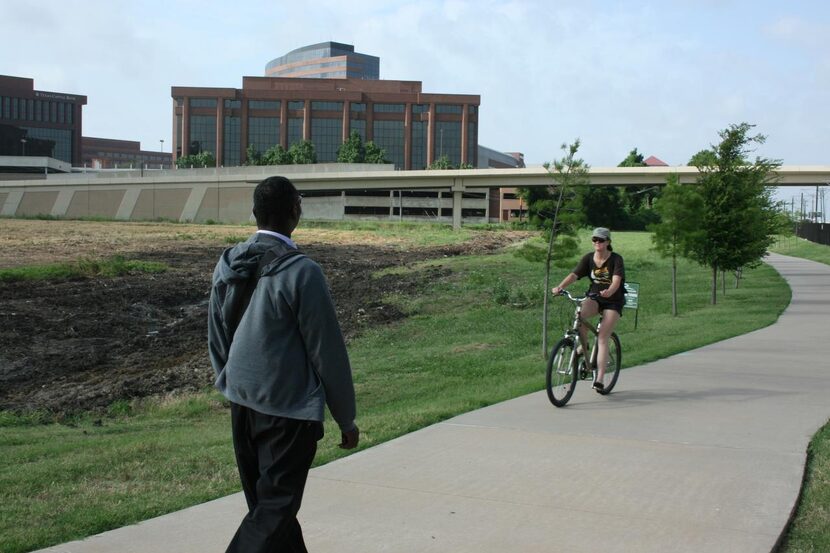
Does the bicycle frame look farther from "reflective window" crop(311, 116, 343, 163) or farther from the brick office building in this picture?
the brick office building

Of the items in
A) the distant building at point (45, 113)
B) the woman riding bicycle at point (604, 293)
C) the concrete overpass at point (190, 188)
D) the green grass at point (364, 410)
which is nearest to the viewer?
the green grass at point (364, 410)

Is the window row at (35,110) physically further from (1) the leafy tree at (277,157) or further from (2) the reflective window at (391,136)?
(2) the reflective window at (391,136)

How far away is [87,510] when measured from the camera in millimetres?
5570

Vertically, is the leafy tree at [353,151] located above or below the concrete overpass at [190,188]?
above

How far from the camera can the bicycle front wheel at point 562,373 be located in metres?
9.11

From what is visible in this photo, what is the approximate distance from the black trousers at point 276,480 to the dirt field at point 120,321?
31.2 feet

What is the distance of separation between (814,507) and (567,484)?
4.95 feet

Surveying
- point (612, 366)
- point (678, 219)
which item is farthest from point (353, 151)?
point (612, 366)

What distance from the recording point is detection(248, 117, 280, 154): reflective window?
524 ft

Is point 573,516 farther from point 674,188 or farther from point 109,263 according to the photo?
point 109,263

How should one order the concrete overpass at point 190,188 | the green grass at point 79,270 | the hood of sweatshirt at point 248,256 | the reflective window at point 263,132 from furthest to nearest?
the reflective window at point 263,132 → the concrete overpass at point 190,188 → the green grass at point 79,270 → the hood of sweatshirt at point 248,256

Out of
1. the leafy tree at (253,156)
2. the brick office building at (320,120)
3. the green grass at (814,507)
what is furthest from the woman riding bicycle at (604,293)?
the brick office building at (320,120)

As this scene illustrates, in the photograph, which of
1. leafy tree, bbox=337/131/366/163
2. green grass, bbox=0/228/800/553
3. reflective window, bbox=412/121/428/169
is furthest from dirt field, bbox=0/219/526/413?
reflective window, bbox=412/121/428/169

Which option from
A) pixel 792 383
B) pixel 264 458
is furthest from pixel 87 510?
pixel 792 383
